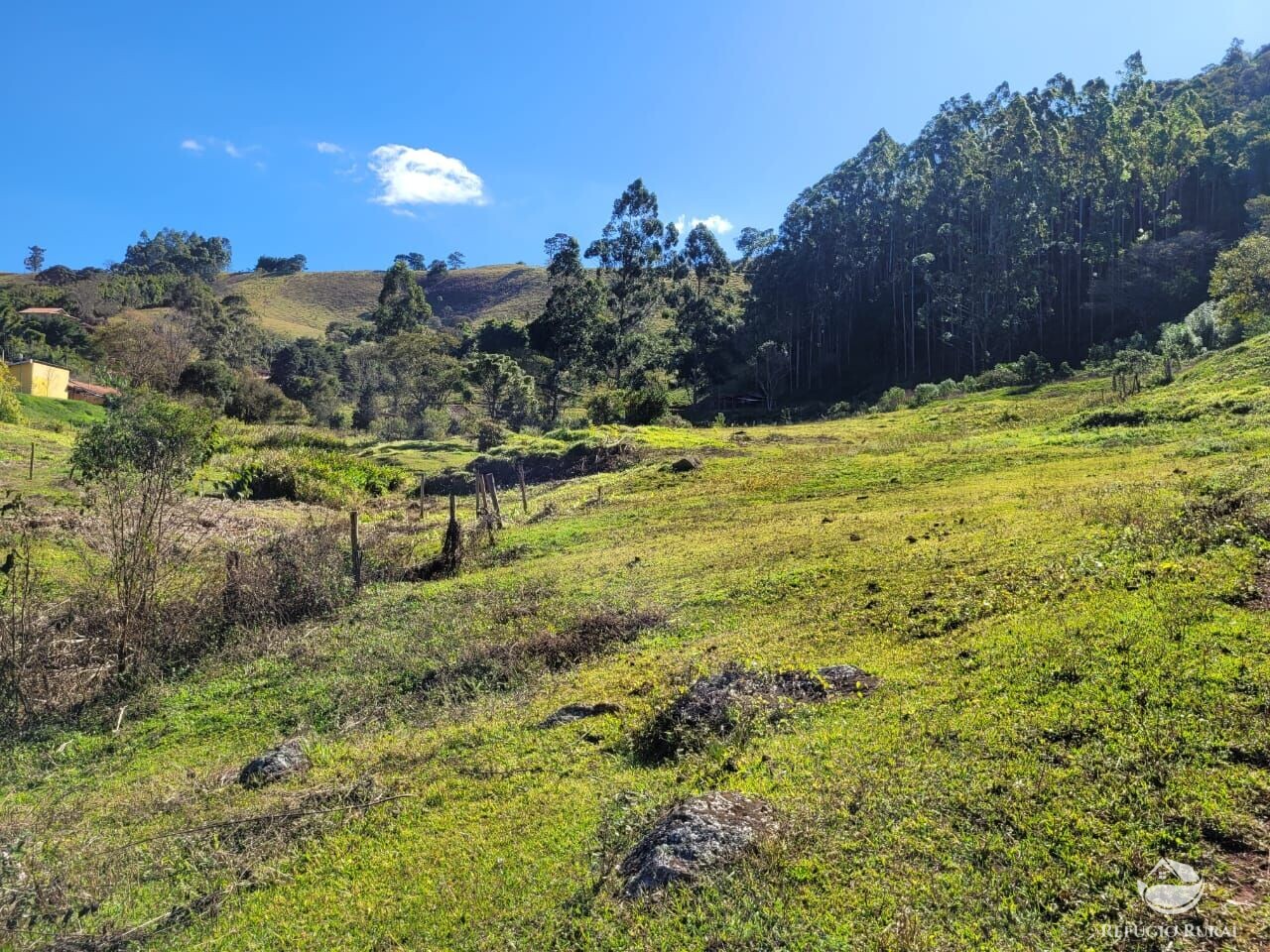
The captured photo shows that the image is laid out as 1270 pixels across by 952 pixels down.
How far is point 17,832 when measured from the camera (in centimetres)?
643

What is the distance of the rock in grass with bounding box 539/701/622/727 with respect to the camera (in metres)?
7.11

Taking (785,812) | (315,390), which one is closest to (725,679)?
(785,812)

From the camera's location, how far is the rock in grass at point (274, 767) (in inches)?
270

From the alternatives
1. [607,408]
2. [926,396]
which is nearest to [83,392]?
[607,408]

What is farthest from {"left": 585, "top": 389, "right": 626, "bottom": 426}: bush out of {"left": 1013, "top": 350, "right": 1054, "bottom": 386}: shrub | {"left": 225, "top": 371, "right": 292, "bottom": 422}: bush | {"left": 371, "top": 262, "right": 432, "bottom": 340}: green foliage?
{"left": 371, "top": 262, "right": 432, "bottom": 340}: green foliage

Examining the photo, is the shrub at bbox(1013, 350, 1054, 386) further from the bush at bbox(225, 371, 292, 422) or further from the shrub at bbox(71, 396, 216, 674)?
the bush at bbox(225, 371, 292, 422)

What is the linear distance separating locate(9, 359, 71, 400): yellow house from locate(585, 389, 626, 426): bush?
99.0 ft

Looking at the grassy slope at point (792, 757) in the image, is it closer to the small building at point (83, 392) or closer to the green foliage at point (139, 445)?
the green foliage at point (139, 445)

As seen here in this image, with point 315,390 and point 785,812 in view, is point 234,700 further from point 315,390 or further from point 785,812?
point 315,390

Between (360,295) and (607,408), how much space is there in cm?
10854

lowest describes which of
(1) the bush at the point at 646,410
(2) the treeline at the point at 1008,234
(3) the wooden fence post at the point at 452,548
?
(3) the wooden fence post at the point at 452,548

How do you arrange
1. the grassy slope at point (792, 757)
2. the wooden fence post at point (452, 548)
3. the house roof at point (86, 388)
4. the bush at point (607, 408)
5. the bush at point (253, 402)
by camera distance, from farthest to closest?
the bush at point (253, 402), the house roof at point (86, 388), the bush at point (607, 408), the wooden fence post at point (452, 548), the grassy slope at point (792, 757)

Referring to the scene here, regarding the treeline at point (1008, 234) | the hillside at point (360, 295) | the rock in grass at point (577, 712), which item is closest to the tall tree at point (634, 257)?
the treeline at point (1008, 234)

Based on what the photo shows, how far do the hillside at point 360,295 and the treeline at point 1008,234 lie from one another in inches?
2409
